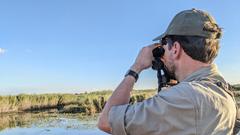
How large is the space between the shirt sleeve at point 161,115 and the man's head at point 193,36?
212mm

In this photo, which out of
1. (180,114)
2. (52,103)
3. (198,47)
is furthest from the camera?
(52,103)

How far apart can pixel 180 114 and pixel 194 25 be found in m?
0.43

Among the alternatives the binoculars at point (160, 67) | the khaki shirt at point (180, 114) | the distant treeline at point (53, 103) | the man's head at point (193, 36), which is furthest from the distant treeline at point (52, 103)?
the khaki shirt at point (180, 114)

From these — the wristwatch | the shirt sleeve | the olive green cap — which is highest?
the olive green cap

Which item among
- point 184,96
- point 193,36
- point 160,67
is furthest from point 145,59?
point 184,96

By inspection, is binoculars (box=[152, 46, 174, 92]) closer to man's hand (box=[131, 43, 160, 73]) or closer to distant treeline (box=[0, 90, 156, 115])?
man's hand (box=[131, 43, 160, 73])

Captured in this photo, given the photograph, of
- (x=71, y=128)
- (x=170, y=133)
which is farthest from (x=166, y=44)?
(x=71, y=128)

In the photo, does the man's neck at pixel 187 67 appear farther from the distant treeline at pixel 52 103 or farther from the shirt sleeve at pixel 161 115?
the distant treeline at pixel 52 103

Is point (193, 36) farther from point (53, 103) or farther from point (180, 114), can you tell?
point (53, 103)

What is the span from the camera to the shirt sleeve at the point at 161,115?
182 cm

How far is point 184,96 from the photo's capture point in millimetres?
1828

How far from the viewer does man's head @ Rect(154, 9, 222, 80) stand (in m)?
2.00

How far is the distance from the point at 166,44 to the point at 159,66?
124 mm

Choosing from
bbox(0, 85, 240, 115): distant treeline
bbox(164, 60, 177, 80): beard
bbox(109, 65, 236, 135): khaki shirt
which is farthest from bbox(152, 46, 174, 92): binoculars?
bbox(0, 85, 240, 115): distant treeline
